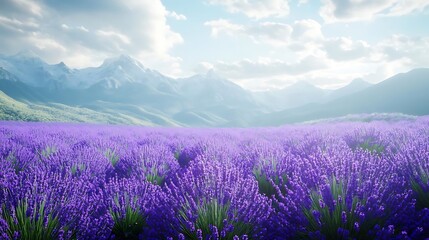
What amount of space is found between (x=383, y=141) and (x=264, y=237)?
3529 millimetres

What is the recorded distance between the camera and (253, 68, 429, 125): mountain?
65875mm

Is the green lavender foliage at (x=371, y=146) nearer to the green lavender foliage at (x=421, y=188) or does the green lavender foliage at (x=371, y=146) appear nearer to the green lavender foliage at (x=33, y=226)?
the green lavender foliage at (x=421, y=188)

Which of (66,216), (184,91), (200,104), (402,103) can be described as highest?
(184,91)

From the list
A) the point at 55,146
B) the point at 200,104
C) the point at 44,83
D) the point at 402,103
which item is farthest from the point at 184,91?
the point at 55,146

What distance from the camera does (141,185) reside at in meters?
2.42

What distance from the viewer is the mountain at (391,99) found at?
6588cm

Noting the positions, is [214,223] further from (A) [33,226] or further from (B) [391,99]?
(B) [391,99]

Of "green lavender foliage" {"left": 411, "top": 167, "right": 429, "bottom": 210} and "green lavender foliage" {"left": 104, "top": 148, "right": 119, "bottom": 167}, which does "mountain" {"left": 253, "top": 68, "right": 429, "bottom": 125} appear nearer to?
"green lavender foliage" {"left": 104, "top": 148, "right": 119, "bottom": 167}

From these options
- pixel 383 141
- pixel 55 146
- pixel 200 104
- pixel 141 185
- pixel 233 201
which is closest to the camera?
pixel 233 201

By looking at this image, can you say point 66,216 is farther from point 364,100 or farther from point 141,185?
point 364,100

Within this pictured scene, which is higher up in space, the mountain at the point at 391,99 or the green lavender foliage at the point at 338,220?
the mountain at the point at 391,99

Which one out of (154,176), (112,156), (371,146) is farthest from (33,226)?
(371,146)

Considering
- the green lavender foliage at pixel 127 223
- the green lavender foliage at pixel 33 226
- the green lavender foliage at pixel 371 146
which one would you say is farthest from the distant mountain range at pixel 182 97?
the green lavender foliage at pixel 33 226

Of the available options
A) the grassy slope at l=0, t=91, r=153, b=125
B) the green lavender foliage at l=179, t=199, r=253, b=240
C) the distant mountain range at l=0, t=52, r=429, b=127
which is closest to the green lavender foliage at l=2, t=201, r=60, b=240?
the green lavender foliage at l=179, t=199, r=253, b=240
